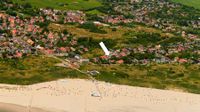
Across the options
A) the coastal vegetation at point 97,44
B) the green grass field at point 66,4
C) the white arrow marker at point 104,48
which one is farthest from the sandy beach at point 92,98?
the green grass field at point 66,4

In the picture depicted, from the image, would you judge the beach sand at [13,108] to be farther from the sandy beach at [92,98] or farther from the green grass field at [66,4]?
the green grass field at [66,4]

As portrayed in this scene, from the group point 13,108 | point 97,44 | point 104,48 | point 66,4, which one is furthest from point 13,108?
point 66,4

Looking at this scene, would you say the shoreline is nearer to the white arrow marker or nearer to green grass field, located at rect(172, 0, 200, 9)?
the white arrow marker

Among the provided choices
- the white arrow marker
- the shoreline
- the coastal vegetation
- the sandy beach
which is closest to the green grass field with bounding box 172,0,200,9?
the coastal vegetation

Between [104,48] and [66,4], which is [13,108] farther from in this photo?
[66,4]

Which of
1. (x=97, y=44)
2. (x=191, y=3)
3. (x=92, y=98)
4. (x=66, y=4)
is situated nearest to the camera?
(x=92, y=98)

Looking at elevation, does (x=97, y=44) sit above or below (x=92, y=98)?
below

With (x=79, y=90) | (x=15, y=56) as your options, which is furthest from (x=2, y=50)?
(x=79, y=90)

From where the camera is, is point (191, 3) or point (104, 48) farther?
point (191, 3)
